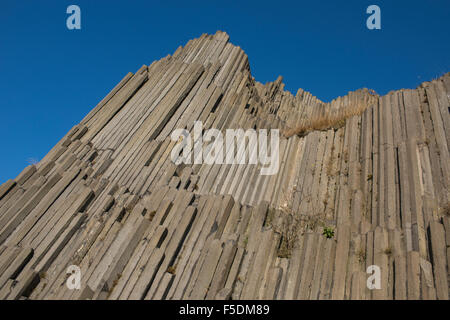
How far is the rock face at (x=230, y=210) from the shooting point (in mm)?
5488

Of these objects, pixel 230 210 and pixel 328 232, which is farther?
pixel 230 210

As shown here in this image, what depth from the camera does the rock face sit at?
5.49 metres

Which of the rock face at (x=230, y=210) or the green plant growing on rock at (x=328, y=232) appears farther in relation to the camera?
the green plant growing on rock at (x=328, y=232)

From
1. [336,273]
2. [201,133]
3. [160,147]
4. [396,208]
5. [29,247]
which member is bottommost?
[29,247]

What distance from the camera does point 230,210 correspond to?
6.83 meters

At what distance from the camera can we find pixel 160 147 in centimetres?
898

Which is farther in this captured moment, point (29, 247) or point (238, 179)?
point (238, 179)

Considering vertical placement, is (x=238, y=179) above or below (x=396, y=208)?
above

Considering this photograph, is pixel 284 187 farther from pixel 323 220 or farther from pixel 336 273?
pixel 336 273

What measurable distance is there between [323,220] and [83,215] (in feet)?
15.0

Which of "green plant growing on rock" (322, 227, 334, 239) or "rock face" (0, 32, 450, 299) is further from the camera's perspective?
"green plant growing on rock" (322, 227, 334, 239)
